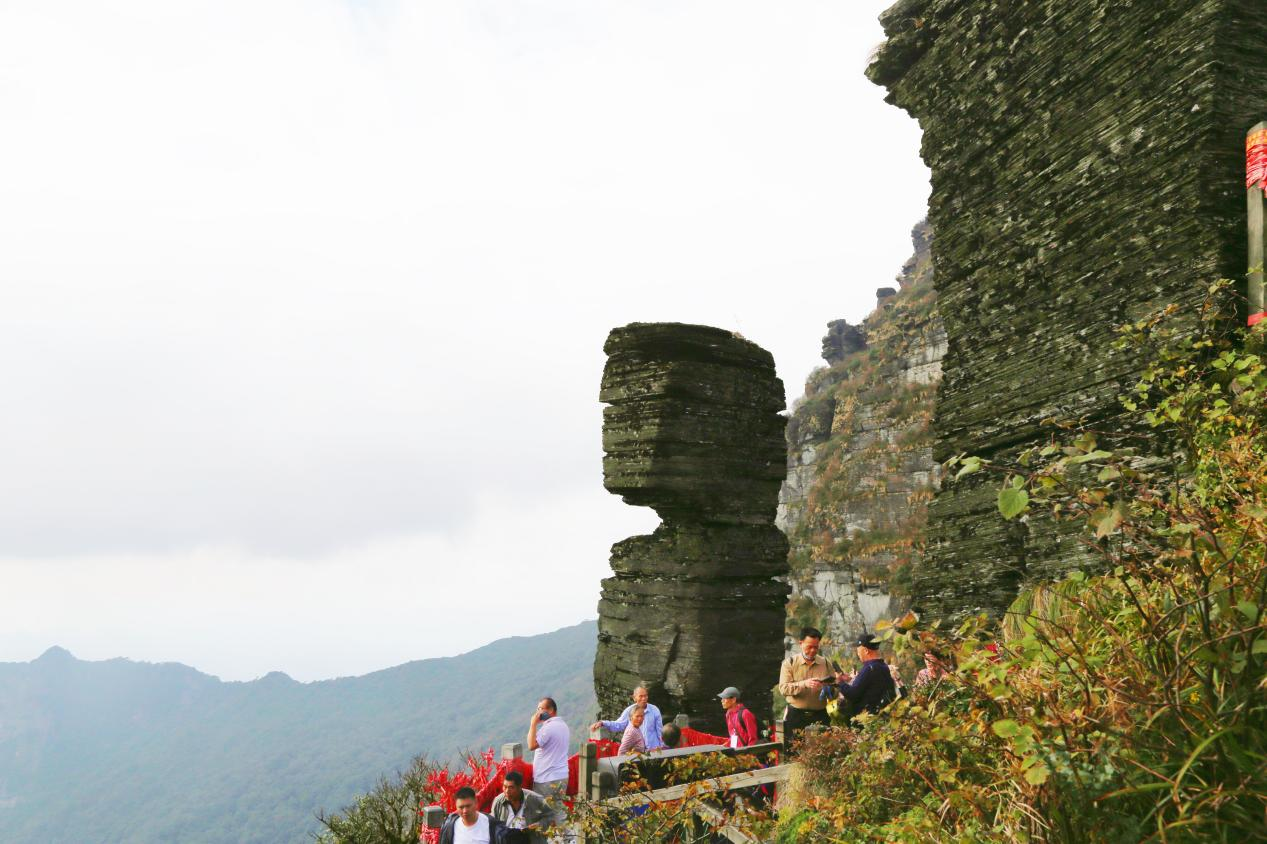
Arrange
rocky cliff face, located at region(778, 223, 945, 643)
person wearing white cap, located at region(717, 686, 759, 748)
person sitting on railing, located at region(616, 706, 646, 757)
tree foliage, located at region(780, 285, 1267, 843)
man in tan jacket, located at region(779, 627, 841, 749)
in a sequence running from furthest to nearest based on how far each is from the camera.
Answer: rocky cliff face, located at region(778, 223, 945, 643) < person wearing white cap, located at region(717, 686, 759, 748) < person sitting on railing, located at region(616, 706, 646, 757) < man in tan jacket, located at region(779, 627, 841, 749) < tree foliage, located at region(780, 285, 1267, 843)

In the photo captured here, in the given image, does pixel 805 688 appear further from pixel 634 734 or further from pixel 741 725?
pixel 634 734

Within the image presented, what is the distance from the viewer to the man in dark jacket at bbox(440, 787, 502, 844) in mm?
7664

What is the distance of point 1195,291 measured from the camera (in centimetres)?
622

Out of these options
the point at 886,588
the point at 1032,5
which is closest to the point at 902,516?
the point at 886,588

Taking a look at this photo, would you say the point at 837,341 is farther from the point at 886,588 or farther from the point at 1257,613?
the point at 1257,613

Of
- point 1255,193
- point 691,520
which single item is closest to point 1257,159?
point 1255,193

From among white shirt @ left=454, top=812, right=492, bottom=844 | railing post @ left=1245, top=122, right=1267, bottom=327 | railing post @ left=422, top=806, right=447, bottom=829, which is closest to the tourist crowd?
white shirt @ left=454, top=812, right=492, bottom=844

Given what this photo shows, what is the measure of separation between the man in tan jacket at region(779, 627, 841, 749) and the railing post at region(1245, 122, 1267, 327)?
4.89 meters

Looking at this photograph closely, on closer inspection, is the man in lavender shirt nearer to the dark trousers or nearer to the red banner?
the dark trousers

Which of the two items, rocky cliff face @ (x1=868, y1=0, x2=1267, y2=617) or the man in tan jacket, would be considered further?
the man in tan jacket

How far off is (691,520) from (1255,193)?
31.2ft

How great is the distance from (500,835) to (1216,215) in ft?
28.1

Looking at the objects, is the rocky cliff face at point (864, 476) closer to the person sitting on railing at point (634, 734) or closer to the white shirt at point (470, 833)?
the person sitting on railing at point (634, 734)

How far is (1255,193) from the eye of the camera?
234 inches
